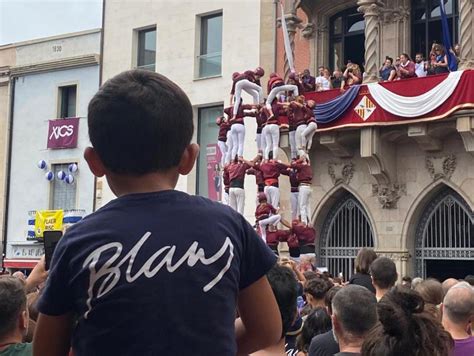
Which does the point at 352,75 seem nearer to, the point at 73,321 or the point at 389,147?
the point at 389,147

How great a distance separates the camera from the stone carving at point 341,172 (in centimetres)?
2184

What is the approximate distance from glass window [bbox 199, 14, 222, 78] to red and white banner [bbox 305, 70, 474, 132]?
5.95 meters

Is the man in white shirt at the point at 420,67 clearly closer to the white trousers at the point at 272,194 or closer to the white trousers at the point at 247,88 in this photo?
the white trousers at the point at 247,88

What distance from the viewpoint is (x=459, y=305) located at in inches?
204

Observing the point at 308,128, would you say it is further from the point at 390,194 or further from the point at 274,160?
the point at 390,194

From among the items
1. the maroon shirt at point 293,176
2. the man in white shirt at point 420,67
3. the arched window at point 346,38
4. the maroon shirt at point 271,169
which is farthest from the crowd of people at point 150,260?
the arched window at point 346,38

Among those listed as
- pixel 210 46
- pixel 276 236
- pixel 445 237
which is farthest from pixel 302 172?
pixel 210 46

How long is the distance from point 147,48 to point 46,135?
5.44m

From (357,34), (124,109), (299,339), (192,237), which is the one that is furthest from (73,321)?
(357,34)

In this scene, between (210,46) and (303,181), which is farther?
(210,46)

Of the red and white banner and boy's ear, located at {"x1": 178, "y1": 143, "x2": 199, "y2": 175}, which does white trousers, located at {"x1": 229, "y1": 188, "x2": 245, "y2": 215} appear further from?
boy's ear, located at {"x1": 178, "y1": 143, "x2": 199, "y2": 175}

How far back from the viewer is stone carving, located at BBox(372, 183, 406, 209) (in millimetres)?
20766

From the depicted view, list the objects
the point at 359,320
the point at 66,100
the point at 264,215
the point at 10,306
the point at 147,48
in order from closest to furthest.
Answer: the point at 10,306 → the point at 359,320 → the point at 264,215 → the point at 147,48 → the point at 66,100

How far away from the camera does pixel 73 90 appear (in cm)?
2980
